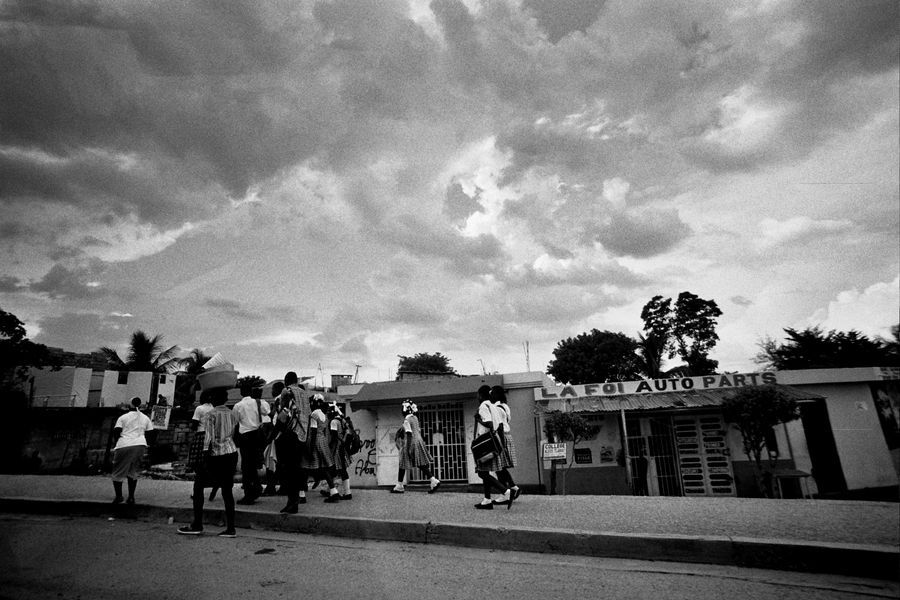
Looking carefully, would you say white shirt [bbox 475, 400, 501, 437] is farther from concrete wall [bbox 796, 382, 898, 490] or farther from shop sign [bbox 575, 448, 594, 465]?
concrete wall [bbox 796, 382, 898, 490]

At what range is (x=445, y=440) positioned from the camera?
16281 mm

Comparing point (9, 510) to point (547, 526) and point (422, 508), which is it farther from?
point (547, 526)

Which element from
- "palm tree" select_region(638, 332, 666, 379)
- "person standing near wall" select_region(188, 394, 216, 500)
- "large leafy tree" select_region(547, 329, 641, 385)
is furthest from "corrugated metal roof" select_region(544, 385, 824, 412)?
"large leafy tree" select_region(547, 329, 641, 385)

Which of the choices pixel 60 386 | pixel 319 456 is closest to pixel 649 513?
pixel 319 456

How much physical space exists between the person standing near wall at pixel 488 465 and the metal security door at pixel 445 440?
8.74m

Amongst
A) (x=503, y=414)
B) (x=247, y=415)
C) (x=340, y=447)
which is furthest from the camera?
(x=340, y=447)

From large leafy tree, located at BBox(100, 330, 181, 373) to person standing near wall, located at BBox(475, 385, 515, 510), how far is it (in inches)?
1432

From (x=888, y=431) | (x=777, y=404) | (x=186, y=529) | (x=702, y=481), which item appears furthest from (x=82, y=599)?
(x=888, y=431)

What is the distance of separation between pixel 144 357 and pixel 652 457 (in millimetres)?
35762

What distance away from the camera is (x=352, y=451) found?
874cm

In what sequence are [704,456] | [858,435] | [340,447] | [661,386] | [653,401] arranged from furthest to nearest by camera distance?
1. [661,386]
2. [704,456]
3. [653,401]
4. [858,435]
5. [340,447]

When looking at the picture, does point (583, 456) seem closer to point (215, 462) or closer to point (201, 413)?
point (201, 413)

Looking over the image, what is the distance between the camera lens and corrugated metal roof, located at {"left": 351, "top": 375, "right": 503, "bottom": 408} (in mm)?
15445

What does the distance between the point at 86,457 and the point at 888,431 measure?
98.7ft
